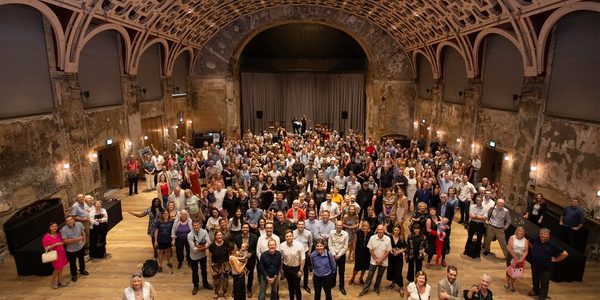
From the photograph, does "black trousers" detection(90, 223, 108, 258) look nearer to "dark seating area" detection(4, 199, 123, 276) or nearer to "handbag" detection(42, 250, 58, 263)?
"dark seating area" detection(4, 199, 123, 276)

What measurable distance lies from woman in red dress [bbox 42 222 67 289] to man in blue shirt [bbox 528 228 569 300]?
34.7ft

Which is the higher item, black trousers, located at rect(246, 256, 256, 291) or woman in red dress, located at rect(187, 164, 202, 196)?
woman in red dress, located at rect(187, 164, 202, 196)

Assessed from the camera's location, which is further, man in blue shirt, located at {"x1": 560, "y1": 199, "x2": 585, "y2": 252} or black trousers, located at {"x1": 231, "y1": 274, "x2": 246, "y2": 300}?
man in blue shirt, located at {"x1": 560, "y1": 199, "x2": 585, "y2": 252}

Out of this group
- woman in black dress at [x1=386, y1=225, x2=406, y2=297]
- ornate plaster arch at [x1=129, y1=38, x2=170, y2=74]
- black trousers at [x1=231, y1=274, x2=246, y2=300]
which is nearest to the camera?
black trousers at [x1=231, y1=274, x2=246, y2=300]

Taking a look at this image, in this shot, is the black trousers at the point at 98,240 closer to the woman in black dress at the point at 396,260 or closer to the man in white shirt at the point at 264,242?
the man in white shirt at the point at 264,242

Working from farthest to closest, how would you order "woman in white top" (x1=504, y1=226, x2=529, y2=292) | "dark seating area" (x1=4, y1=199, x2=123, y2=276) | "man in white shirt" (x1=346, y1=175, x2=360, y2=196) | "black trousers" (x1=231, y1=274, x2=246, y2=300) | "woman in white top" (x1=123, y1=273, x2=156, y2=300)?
1. "man in white shirt" (x1=346, y1=175, x2=360, y2=196)
2. "dark seating area" (x1=4, y1=199, x2=123, y2=276)
3. "woman in white top" (x1=504, y1=226, x2=529, y2=292)
4. "black trousers" (x1=231, y1=274, x2=246, y2=300)
5. "woman in white top" (x1=123, y1=273, x2=156, y2=300)

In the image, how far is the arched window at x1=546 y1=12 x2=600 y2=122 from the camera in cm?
1063

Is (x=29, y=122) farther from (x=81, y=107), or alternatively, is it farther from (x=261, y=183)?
(x=261, y=183)

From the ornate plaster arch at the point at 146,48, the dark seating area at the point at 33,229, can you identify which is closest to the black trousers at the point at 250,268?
the dark seating area at the point at 33,229

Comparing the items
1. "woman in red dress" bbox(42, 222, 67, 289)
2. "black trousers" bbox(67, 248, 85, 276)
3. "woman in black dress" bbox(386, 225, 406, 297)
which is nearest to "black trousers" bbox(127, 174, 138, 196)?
"black trousers" bbox(67, 248, 85, 276)

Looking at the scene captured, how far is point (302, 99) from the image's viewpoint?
107 ft

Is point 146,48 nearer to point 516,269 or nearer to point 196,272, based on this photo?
point 196,272

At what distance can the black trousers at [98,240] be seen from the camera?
32.4 feet

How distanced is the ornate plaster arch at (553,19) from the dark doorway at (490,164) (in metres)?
5.43
